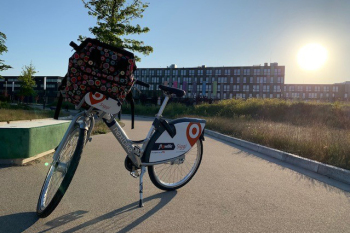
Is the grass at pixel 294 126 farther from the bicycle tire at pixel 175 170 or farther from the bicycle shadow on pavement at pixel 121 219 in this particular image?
the bicycle shadow on pavement at pixel 121 219

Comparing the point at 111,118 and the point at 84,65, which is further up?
the point at 84,65

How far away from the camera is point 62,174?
9.44ft

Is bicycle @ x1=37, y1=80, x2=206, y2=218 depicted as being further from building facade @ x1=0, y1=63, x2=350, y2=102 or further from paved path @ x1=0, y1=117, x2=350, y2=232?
building facade @ x1=0, y1=63, x2=350, y2=102

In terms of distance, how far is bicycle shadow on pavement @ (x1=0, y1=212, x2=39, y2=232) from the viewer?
2660 millimetres

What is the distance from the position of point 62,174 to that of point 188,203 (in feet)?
4.94

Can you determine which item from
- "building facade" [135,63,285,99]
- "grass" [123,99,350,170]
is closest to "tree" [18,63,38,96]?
"grass" [123,99,350,170]

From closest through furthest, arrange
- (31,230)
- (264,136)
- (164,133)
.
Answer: (31,230), (164,133), (264,136)

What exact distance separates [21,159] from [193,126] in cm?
320

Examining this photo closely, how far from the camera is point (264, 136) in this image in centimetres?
923

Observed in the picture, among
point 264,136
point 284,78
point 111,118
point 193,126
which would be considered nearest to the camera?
point 111,118

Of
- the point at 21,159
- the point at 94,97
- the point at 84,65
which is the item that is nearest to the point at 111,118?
the point at 94,97

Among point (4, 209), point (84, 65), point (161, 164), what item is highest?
point (84, 65)

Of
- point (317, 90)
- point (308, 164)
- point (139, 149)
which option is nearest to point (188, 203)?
point (139, 149)

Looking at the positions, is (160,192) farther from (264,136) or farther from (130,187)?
(264,136)
